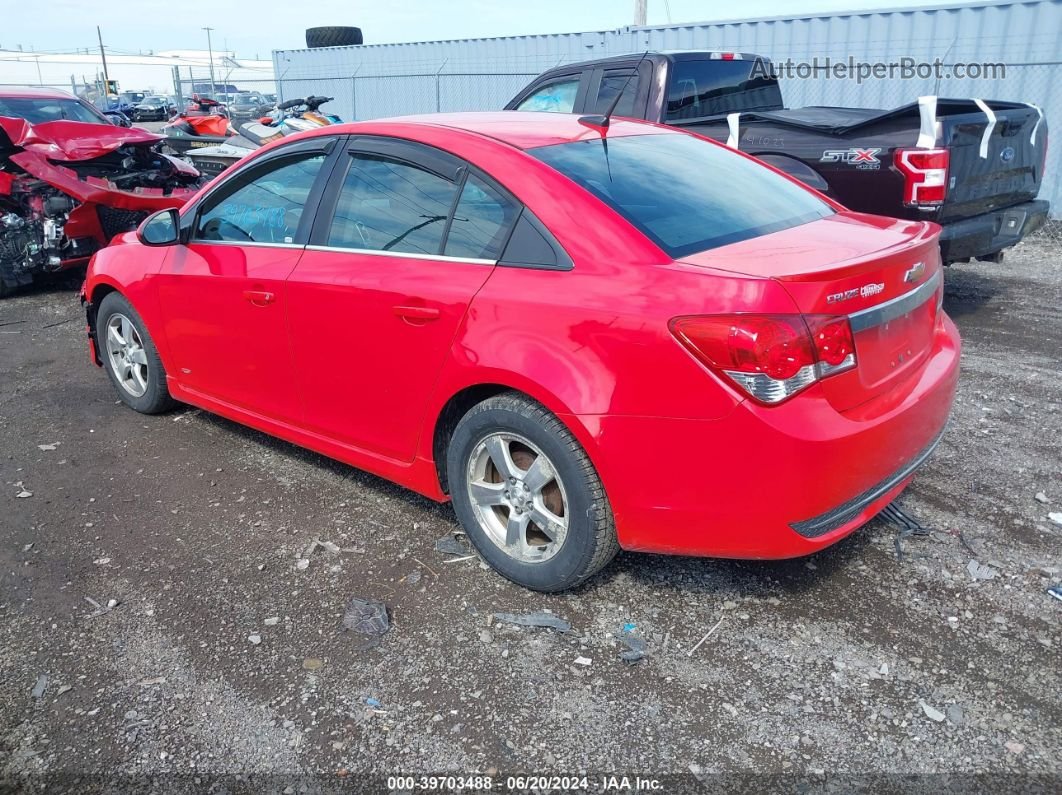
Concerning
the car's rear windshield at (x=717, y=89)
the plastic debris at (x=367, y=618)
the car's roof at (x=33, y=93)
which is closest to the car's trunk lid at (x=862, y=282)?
the plastic debris at (x=367, y=618)

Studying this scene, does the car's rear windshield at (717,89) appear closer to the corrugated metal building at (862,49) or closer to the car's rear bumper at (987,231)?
the car's rear bumper at (987,231)

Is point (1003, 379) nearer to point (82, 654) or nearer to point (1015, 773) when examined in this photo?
point (1015, 773)

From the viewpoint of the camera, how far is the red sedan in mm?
2613

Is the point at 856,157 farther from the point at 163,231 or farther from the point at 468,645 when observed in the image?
the point at 468,645

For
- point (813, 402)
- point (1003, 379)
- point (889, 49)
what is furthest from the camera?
point (889, 49)

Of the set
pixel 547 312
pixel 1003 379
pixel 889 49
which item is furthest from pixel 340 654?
pixel 889 49

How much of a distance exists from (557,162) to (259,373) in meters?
1.79

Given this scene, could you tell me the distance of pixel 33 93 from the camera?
9570 millimetres

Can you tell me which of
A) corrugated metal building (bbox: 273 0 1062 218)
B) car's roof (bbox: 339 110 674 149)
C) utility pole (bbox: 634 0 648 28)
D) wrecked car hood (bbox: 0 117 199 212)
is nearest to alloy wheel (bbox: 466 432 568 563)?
car's roof (bbox: 339 110 674 149)

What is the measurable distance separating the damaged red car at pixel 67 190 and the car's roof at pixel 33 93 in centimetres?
157

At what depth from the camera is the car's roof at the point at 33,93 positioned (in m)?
9.29

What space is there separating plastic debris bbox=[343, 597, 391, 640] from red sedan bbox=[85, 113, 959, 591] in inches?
18.3

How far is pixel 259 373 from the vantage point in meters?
4.04

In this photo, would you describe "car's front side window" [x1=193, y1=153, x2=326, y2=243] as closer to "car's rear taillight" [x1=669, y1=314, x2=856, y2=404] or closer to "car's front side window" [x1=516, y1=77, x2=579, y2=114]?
"car's rear taillight" [x1=669, y1=314, x2=856, y2=404]
